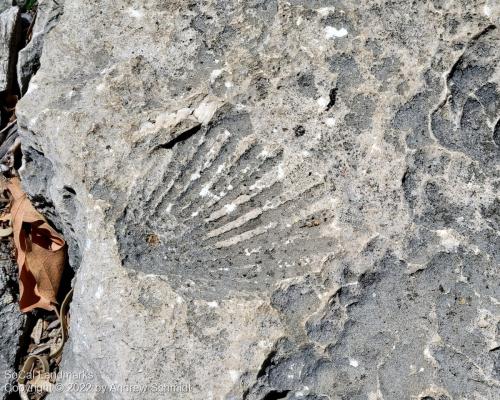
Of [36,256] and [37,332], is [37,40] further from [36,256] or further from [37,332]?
[37,332]

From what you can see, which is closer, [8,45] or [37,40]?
[37,40]

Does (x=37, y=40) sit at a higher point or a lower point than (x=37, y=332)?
higher

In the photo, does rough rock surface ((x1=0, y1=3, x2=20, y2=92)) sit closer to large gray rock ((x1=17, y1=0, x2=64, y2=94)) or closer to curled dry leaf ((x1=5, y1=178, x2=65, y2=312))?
large gray rock ((x1=17, y1=0, x2=64, y2=94))

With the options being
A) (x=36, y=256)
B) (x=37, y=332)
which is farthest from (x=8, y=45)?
(x=37, y=332)

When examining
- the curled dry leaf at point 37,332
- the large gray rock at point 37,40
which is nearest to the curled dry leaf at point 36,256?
the curled dry leaf at point 37,332

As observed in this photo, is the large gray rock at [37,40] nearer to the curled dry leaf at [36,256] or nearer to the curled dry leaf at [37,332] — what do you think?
the curled dry leaf at [36,256]

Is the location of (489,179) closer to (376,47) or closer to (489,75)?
(489,75)
